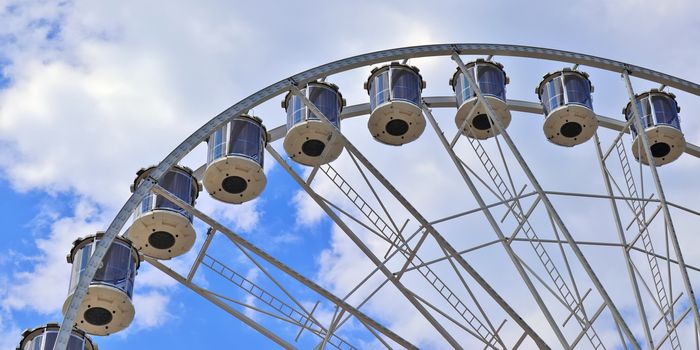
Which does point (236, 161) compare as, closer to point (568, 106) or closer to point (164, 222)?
point (164, 222)

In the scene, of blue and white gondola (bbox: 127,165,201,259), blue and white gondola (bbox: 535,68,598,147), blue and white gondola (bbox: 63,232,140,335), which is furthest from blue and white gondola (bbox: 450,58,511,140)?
blue and white gondola (bbox: 63,232,140,335)

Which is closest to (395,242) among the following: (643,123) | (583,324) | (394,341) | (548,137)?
(394,341)

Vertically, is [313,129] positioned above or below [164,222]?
above

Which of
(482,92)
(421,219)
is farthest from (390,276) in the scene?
(482,92)

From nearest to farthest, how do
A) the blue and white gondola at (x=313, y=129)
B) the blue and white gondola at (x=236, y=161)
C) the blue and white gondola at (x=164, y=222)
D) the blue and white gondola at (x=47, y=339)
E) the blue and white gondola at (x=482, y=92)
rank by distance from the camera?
1. the blue and white gondola at (x=47, y=339)
2. the blue and white gondola at (x=236, y=161)
3. the blue and white gondola at (x=164, y=222)
4. the blue and white gondola at (x=313, y=129)
5. the blue and white gondola at (x=482, y=92)

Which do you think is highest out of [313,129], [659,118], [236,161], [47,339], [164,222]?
[659,118]

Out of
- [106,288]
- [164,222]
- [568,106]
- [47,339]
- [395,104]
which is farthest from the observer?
[568,106]

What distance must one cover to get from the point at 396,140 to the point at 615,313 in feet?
19.5

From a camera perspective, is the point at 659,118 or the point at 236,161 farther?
the point at 659,118

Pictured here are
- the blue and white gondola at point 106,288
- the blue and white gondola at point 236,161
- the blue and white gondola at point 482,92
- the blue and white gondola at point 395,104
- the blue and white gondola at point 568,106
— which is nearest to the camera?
the blue and white gondola at point 106,288

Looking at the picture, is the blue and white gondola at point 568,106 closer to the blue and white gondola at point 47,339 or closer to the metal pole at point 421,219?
the metal pole at point 421,219

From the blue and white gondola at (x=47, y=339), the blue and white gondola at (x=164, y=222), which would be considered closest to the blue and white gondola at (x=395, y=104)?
the blue and white gondola at (x=164, y=222)

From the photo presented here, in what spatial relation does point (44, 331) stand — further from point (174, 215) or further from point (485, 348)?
point (485, 348)

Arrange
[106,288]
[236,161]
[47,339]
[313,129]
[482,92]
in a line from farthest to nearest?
[482,92] → [313,129] → [236,161] → [106,288] → [47,339]
